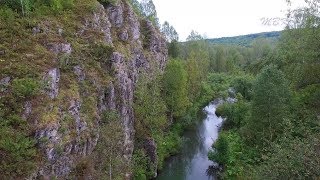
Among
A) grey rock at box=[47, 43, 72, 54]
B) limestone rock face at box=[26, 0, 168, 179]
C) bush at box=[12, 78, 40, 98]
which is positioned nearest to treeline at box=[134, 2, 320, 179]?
limestone rock face at box=[26, 0, 168, 179]


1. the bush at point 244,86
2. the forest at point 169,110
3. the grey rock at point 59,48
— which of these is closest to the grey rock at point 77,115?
the forest at point 169,110

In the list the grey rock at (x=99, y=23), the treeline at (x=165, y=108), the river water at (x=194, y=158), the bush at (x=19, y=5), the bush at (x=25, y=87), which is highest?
the bush at (x=19, y=5)

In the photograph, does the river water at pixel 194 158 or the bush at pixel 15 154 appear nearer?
the bush at pixel 15 154

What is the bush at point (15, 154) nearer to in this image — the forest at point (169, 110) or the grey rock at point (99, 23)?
the forest at point (169, 110)

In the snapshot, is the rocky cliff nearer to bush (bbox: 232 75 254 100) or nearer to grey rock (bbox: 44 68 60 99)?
grey rock (bbox: 44 68 60 99)

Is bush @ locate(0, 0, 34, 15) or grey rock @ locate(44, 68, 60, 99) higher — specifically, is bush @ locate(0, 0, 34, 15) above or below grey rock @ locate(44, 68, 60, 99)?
above

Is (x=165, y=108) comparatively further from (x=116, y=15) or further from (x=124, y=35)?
(x=116, y=15)

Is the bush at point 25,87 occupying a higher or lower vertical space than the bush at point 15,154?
higher

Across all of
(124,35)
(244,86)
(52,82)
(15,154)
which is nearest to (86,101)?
(52,82)
